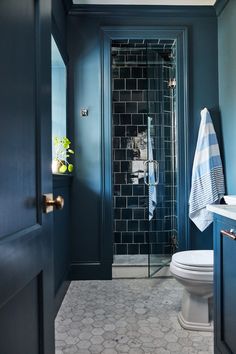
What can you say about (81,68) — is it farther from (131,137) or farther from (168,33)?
(131,137)

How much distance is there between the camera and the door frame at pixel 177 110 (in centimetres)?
285

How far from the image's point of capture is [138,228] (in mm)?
3775

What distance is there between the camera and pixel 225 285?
1321mm

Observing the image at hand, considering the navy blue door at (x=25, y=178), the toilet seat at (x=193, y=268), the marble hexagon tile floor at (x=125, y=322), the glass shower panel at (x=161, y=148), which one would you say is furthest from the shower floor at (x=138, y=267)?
the navy blue door at (x=25, y=178)

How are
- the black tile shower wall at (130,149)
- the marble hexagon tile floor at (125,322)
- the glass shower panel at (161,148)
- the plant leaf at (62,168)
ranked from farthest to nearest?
the black tile shower wall at (130,149)
the glass shower panel at (161,148)
the plant leaf at (62,168)
the marble hexagon tile floor at (125,322)

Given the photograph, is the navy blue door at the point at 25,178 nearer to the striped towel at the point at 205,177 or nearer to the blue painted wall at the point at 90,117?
the blue painted wall at the point at 90,117

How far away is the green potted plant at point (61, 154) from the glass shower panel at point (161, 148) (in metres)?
0.87

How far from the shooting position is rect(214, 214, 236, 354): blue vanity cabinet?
4.05 feet

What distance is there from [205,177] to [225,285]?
1.51 metres

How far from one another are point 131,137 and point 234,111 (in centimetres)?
150

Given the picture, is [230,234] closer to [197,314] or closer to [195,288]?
[195,288]

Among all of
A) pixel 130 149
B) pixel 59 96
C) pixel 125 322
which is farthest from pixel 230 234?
pixel 130 149

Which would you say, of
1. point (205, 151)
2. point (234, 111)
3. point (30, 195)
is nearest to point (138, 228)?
point (205, 151)

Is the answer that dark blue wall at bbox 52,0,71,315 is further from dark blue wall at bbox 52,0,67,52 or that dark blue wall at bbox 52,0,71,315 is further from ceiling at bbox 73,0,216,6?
ceiling at bbox 73,0,216,6
